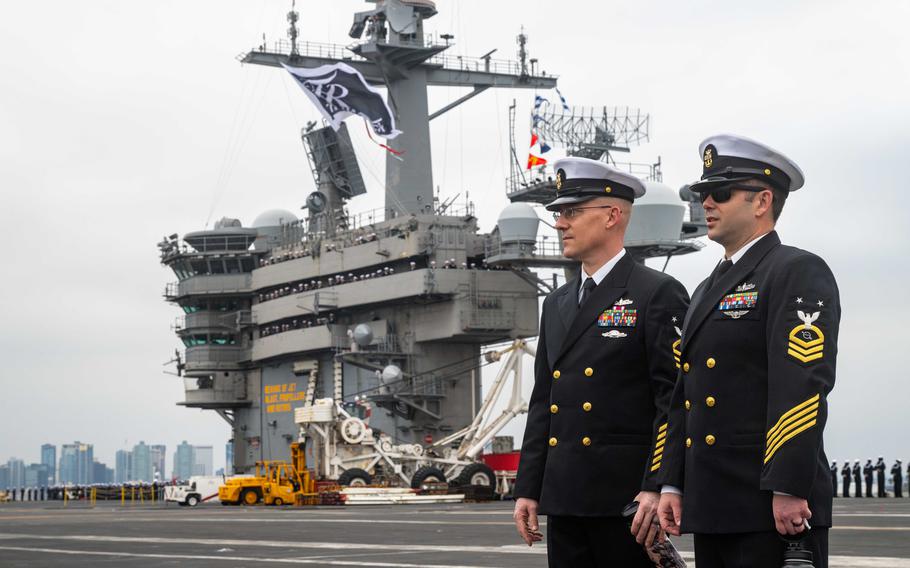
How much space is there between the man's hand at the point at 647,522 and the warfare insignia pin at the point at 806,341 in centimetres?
100

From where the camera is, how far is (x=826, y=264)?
4.63m

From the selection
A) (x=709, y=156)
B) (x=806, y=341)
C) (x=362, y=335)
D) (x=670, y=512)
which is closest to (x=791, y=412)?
(x=806, y=341)

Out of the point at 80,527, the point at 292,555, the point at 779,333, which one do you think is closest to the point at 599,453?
the point at 779,333

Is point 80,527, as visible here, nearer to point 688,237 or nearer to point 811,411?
point 811,411

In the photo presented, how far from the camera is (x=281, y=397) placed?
5678cm

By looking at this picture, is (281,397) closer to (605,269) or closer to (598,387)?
(605,269)

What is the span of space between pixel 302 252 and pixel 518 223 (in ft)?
46.2

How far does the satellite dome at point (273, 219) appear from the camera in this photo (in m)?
62.3

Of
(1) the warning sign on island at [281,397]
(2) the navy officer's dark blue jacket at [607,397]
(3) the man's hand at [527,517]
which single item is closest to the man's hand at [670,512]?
(2) the navy officer's dark blue jacket at [607,397]

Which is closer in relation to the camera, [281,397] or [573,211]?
[573,211]

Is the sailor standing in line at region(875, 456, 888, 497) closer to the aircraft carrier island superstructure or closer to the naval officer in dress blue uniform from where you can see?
the aircraft carrier island superstructure

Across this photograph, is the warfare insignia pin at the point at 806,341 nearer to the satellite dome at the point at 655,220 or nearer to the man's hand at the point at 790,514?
the man's hand at the point at 790,514

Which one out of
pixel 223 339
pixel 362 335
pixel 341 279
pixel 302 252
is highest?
pixel 302 252

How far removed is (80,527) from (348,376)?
2837cm
